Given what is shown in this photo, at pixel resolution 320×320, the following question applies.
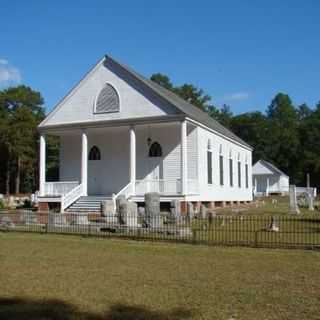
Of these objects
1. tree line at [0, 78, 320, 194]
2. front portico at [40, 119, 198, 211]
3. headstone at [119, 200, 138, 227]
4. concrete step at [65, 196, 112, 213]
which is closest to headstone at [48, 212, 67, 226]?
headstone at [119, 200, 138, 227]

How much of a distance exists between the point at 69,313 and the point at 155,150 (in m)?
26.1

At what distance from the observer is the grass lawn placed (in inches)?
287

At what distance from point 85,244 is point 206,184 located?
18.7m

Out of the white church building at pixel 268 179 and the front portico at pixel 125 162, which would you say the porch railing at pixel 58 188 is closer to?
the front portico at pixel 125 162

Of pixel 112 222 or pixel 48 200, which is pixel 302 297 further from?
pixel 48 200

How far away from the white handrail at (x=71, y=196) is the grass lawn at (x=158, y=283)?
49.6 ft

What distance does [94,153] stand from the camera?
35.1 m

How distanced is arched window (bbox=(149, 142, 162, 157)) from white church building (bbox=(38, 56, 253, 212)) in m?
0.06

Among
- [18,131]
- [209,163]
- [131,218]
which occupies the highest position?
[18,131]

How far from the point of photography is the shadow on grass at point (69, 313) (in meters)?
6.98

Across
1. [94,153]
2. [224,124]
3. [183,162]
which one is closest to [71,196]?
[94,153]

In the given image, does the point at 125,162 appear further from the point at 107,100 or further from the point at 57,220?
the point at 57,220

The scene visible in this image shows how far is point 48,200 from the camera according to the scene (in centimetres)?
3128

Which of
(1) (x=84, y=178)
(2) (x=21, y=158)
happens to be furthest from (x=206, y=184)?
(2) (x=21, y=158)
